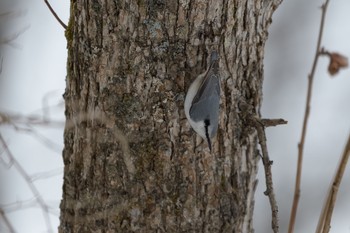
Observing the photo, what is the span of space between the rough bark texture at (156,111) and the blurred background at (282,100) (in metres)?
3.32

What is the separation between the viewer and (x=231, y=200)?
1993 mm

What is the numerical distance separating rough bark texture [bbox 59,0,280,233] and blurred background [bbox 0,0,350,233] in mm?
3324

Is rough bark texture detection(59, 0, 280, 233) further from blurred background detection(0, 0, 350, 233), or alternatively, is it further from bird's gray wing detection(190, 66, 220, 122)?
blurred background detection(0, 0, 350, 233)

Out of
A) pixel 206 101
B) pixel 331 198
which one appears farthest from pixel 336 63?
pixel 206 101

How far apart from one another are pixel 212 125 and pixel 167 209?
0.28 m

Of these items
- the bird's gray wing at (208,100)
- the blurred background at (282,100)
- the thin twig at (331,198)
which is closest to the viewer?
the thin twig at (331,198)

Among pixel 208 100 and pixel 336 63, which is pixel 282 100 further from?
pixel 336 63

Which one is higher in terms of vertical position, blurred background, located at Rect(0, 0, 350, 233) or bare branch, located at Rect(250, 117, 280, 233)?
blurred background, located at Rect(0, 0, 350, 233)

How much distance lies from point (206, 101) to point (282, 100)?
414 cm

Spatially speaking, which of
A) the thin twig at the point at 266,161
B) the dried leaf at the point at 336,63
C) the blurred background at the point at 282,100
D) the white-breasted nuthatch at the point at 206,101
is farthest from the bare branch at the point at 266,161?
the blurred background at the point at 282,100

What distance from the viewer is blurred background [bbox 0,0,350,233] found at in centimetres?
546

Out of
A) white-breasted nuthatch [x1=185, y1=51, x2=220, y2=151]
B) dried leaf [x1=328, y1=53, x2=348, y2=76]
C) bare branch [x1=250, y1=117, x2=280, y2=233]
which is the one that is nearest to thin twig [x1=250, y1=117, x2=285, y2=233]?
bare branch [x1=250, y1=117, x2=280, y2=233]

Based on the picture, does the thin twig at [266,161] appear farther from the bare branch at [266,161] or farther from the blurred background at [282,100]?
the blurred background at [282,100]

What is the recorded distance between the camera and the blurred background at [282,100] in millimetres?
5461
